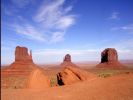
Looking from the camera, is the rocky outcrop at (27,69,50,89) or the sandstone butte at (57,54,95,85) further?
the sandstone butte at (57,54,95,85)

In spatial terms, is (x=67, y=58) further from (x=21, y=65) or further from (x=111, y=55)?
(x=21, y=65)

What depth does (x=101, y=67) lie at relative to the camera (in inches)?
4414

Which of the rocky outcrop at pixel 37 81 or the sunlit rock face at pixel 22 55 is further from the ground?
the sunlit rock face at pixel 22 55

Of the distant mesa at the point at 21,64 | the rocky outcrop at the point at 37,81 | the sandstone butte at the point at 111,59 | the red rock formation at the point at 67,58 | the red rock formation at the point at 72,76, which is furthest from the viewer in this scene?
the red rock formation at the point at 67,58

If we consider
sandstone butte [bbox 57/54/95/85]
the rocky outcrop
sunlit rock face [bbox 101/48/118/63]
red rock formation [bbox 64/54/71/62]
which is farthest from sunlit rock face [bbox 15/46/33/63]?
the rocky outcrop

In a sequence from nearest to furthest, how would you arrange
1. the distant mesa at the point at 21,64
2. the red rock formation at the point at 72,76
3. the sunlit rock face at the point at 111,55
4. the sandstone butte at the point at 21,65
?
1. the red rock formation at the point at 72,76
2. the sandstone butte at the point at 21,65
3. the distant mesa at the point at 21,64
4. the sunlit rock face at the point at 111,55

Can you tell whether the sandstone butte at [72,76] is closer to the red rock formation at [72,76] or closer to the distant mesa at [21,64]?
the red rock formation at [72,76]

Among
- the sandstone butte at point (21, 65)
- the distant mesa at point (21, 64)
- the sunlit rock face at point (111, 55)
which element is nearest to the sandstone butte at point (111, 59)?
the sunlit rock face at point (111, 55)

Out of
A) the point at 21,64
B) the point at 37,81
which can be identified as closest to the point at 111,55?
the point at 21,64

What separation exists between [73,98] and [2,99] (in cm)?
432

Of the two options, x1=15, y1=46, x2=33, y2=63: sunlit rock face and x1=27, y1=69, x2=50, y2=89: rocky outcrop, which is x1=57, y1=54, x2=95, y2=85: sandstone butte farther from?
x1=15, y1=46, x2=33, y2=63: sunlit rock face

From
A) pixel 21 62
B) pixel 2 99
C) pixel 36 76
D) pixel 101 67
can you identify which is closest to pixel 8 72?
pixel 21 62

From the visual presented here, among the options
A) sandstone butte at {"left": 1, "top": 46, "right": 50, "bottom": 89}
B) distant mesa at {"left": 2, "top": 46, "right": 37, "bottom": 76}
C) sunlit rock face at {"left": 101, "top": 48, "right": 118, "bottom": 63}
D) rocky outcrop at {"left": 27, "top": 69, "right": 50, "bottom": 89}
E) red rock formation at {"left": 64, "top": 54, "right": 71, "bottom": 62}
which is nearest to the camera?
rocky outcrop at {"left": 27, "top": 69, "right": 50, "bottom": 89}

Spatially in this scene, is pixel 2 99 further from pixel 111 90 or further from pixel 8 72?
pixel 8 72
